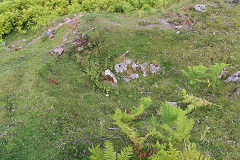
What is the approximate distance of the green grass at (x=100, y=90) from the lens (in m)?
6.58

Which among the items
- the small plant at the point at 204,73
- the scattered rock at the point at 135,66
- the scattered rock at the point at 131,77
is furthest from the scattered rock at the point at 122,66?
the small plant at the point at 204,73

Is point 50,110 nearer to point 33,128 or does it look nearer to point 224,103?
point 33,128

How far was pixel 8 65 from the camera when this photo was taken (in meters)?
13.3

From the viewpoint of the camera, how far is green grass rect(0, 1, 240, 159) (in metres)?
6.58

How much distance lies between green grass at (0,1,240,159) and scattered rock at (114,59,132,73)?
44cm

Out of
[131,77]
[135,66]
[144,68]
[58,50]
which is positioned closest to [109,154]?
[131,77]

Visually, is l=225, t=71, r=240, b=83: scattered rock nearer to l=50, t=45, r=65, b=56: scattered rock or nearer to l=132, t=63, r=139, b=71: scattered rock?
l=132, t=63, r=139, b=71: scattered rock

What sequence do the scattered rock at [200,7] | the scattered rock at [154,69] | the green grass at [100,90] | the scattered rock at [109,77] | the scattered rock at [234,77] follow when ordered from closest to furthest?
1. the green grass at [100,90]
2. the scattered rock at [234,77]
3. the scattered rock at [109,77]
4. the scattered rock at [154,69]
5. the scattered rock at [200,7]

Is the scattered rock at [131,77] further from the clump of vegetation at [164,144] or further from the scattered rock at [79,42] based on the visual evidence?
the clump of vegetation at [164,144]

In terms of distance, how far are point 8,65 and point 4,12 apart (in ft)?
46.3

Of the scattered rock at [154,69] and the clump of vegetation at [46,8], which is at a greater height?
the clump of vegetation at [46,8]

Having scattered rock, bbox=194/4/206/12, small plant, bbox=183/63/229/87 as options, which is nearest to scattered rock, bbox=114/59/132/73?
small plant, bbox=183/63/229/87

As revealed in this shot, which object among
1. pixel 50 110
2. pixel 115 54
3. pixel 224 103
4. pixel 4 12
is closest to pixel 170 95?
pixel 224 103

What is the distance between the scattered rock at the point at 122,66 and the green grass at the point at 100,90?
44 centimetres
